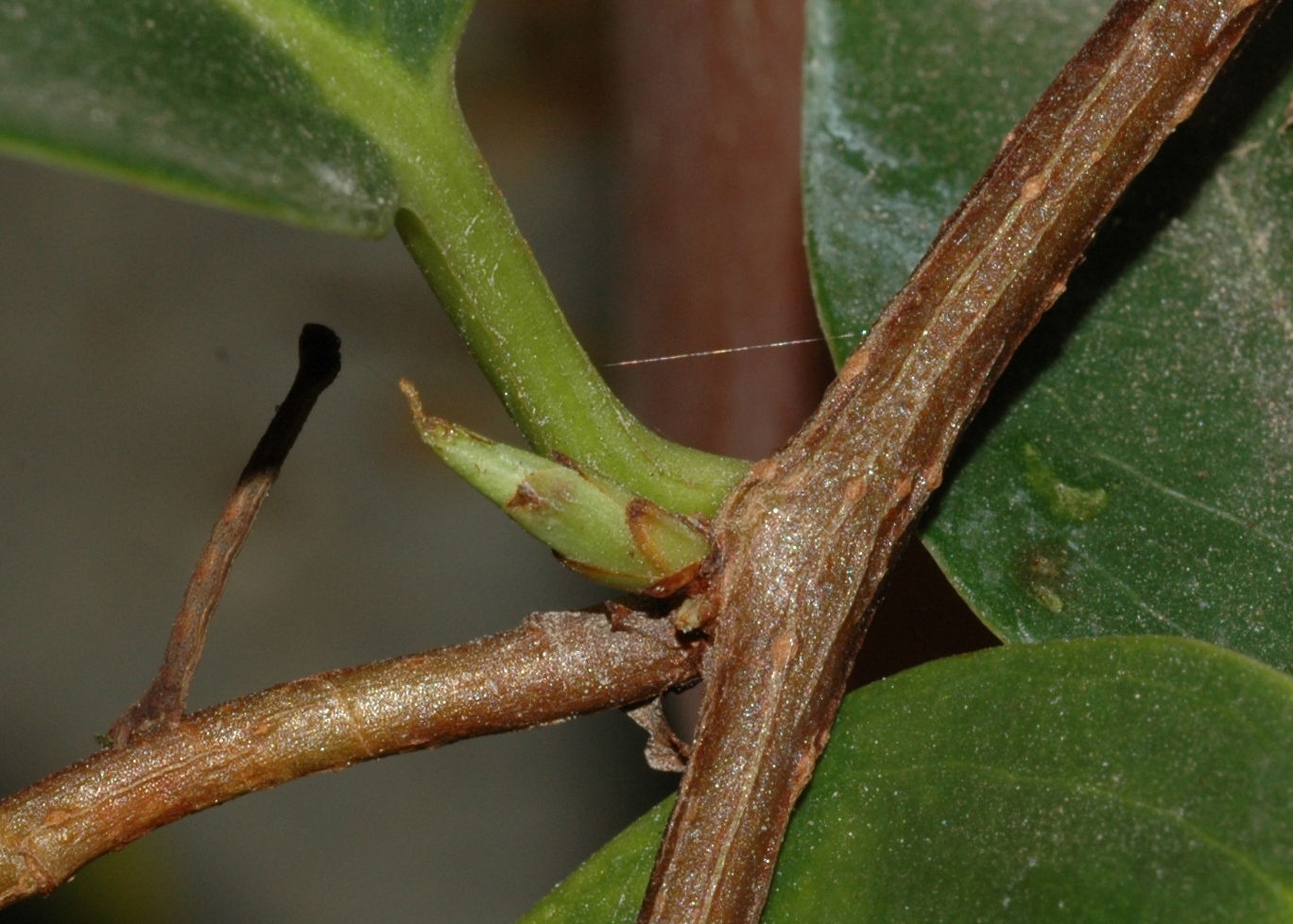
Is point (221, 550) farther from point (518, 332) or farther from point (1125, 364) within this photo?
point (1125, 364)

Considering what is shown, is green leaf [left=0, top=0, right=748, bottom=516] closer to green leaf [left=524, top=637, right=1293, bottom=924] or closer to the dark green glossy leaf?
the dark green glossy leaf

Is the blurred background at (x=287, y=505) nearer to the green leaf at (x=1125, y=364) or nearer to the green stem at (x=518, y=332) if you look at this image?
the green leaf at (x=1125, y=364)

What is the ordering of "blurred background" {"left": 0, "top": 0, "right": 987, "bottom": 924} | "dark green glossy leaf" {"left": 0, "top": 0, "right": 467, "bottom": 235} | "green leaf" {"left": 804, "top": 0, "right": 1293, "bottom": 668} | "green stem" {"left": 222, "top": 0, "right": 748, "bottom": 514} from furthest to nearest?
1. "blurred background" {"left": 0, "top": 0, "right": 987, "bottom": 924}
2. "green leaf" {"left": 804, "top": 0, "right": 1293, "bottom": 668}
3. "green stem" {"left": 222, "top": 0, "right": 748, "bottom": 514}
4. "dark green glossy leaf" {"left": 0, "top": 0, "right": 467, "bottom": 235}

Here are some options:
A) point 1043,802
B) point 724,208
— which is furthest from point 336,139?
point 724,208

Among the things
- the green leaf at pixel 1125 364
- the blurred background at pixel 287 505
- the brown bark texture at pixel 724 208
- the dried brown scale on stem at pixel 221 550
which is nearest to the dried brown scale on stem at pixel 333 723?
the dried brown scale on stem at pixel 221 550

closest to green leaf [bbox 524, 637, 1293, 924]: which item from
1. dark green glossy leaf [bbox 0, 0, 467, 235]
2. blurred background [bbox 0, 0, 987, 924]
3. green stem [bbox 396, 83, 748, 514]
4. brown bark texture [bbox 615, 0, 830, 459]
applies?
green stem [bbox 396, 83, 748, 514]

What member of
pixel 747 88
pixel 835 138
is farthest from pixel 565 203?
pixel 835 138
